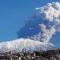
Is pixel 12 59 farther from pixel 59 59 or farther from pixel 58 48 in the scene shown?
pixel 58 48

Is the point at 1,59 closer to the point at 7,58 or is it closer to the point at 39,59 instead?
the point at 7,58

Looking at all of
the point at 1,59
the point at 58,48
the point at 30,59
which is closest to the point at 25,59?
the point at 30,59

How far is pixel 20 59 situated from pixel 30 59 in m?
2.74

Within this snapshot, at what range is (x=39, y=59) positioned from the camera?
185 ft

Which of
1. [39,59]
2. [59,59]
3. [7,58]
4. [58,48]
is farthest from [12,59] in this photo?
[58,48]

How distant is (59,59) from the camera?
54.8 metres

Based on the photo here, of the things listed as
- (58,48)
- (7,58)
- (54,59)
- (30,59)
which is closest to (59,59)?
(54,59)

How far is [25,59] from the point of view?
56.8 metres

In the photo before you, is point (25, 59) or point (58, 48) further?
point (58, 48)

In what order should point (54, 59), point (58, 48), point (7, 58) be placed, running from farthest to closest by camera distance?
point (58, 48) → point (7, 58) → point (54, 59)

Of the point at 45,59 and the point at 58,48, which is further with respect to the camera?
the point at 58,48


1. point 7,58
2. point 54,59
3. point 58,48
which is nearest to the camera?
point 54,59

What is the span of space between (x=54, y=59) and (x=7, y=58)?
9.13 metres

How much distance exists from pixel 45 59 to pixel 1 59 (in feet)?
27.2
